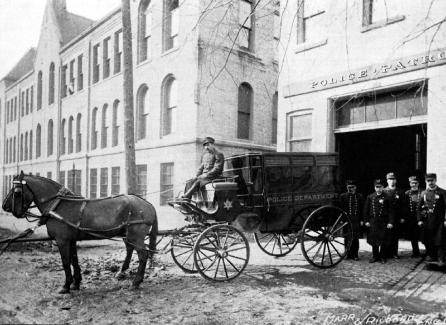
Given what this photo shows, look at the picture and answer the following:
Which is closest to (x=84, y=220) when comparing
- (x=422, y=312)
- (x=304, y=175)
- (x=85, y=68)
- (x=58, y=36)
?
(x=304, y=175)

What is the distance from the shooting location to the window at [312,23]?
11.0 metres

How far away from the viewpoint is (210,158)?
23.9 feet

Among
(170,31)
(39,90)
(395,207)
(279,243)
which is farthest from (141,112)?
(39,90)

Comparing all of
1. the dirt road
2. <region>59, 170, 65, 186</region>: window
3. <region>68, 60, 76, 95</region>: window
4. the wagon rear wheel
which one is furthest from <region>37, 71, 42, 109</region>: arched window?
the wagon rear wheel

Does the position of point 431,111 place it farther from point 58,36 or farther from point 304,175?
point 58,36

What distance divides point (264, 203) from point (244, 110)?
1042cm

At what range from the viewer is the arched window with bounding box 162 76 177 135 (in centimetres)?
1641

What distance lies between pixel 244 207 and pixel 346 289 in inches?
83.5

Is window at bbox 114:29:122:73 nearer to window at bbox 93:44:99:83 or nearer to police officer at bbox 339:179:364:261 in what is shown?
window at bbox 93:44:99:83

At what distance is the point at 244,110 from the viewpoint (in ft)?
55.0

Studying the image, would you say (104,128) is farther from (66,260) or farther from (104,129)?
(66,260)

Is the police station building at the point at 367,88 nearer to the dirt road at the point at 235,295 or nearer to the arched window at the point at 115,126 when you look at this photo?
the dirt road at the point at 235,295

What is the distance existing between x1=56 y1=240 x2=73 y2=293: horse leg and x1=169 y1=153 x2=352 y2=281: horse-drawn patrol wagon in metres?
1.74

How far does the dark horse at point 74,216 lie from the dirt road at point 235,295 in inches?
21.9
